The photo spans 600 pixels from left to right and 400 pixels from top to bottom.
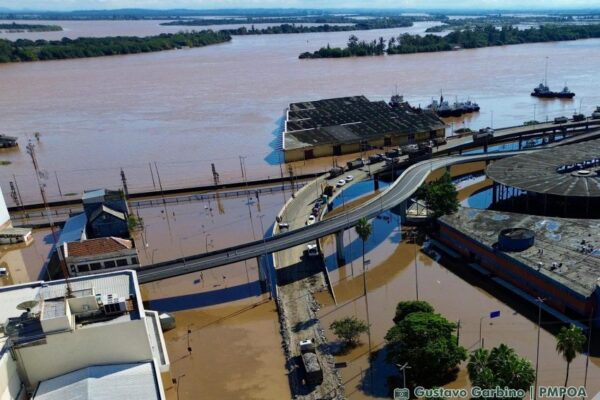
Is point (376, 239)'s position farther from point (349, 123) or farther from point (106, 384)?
point (349, 123)

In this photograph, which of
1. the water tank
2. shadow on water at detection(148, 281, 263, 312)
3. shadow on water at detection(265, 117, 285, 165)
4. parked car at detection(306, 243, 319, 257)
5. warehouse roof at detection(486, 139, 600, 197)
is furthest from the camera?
shadow on water at detection(265, 117, 285, 165)

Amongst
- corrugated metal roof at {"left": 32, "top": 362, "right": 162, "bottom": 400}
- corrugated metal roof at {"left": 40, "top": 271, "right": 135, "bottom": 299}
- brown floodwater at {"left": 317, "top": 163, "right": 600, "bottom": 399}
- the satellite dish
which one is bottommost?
brown floodwater at {"left": 317, "top": 163, "right": 600, "bottom": 399}

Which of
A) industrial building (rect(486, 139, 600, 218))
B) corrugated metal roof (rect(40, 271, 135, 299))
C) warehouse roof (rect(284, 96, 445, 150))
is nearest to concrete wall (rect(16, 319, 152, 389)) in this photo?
corrugated metal roof (rect(40, 271, 135, 299))

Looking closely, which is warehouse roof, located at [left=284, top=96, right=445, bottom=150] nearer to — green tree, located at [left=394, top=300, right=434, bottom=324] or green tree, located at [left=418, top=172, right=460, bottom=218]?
green tree, located at [left=418, top=172, right=460, bottom=218]

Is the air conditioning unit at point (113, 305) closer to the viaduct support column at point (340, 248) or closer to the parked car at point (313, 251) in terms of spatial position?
the parked car at point (313, 251)

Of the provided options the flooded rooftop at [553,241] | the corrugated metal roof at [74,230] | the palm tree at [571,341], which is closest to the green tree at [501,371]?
the palm tree at [571,341]

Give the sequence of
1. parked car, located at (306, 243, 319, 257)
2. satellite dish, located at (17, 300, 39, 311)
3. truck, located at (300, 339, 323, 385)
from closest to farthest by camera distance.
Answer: satellite dish, located at (17, 300, 39, 311)
truck, located at (300, 339, 323, 385)
parked car, located at (306, 243, 319, 257)

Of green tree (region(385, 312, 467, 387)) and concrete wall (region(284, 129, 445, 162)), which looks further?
concrete wall (region(284, 129, 445, 162))

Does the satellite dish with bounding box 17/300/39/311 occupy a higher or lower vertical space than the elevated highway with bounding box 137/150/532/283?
higher
